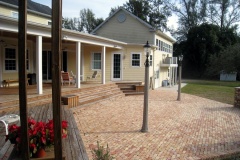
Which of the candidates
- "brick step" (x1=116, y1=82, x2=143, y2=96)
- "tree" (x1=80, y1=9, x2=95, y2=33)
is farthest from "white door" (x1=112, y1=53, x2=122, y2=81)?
"tree" (x1=80, y1=9, x2=95, y2=33)

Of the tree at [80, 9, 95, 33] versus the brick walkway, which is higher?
the tree at [80, 9, 95, 33]

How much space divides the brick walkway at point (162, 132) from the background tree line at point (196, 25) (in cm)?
2300

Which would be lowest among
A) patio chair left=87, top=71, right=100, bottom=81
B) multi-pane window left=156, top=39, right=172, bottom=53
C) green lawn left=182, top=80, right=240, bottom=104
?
green lawn left=182, top=80, right=240, bottom=104

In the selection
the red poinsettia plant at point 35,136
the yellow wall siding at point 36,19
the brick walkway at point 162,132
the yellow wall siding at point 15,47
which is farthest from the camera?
the yellow wall siding at point 36,19

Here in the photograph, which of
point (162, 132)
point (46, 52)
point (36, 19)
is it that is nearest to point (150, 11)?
point (36, 19)

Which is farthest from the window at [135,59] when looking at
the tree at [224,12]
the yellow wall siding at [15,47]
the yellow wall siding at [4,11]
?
the tree at [224,12]

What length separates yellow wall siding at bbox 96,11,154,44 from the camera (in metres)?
20.0

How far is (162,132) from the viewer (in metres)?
7.03

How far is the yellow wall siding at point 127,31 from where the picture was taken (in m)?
20.0

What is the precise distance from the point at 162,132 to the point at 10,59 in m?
9.22

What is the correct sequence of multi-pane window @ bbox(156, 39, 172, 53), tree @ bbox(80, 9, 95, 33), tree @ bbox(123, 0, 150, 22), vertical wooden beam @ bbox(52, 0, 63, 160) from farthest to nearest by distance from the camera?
1. tree @ bbox(80, 9, 95, 33)
2. tree @ bbox(123, 0, 150, 22)
3. multi-pane window @ bbox(156, 39, 172, 53)
4. vertical wooden beam @ bbox(52, 0, 63, 160)

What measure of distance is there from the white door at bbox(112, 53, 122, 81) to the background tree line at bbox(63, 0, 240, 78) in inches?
715

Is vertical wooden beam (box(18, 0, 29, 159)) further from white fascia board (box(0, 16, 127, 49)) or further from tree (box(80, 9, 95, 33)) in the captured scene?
tree (box(80, 9, 95, 33))

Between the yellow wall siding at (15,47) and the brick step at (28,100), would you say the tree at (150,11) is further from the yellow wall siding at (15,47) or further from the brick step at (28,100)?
the brick step at (28,100)
